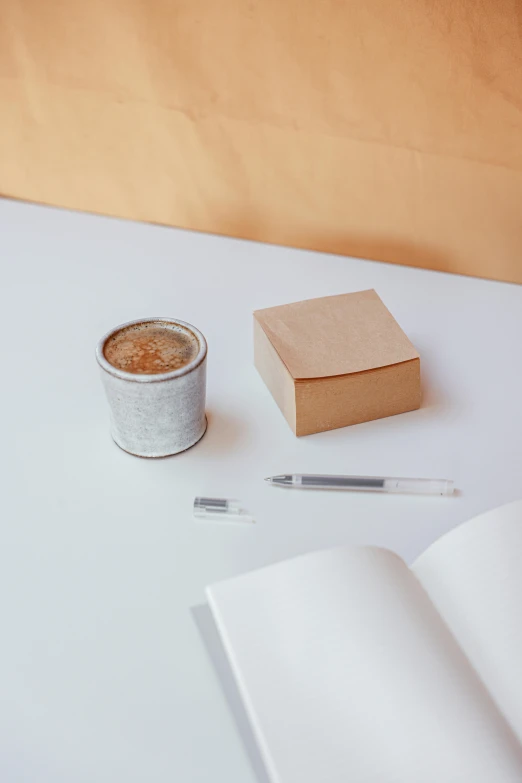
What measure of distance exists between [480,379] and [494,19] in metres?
0.33

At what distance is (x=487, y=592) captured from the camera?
53 cm

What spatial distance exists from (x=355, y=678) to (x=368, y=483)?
22cm

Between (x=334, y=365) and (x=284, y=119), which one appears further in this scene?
(x=284, y=119)

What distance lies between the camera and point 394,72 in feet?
2.75

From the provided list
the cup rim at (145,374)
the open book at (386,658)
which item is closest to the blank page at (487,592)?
the open book at (386,658)

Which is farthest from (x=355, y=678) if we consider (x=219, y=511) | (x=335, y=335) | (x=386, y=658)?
(x=335, y=335)

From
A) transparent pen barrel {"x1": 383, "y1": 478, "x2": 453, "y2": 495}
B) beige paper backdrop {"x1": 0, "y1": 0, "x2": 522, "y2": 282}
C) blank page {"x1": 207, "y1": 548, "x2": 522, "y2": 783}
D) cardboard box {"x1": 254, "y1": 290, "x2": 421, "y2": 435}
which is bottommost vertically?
blank page {"x1": 207, "y1": 548, "x2": 522, "y2": 783}

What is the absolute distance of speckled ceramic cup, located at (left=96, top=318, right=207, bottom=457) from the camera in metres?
0.66

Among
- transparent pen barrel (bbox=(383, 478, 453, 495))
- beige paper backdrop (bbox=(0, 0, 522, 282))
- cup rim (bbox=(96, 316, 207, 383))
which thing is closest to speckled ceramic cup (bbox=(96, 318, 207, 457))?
cup rim (bbox=(96, 316, 207, 383))

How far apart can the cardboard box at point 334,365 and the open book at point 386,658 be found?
19 centimetres

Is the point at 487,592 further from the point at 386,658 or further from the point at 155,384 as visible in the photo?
the point at 155,384

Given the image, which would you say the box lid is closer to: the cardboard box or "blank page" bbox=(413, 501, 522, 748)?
the cardboard box

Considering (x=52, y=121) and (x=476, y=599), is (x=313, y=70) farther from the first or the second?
(x=476, y=599)

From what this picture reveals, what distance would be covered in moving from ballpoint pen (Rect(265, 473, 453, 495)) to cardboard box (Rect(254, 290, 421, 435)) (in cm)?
6
